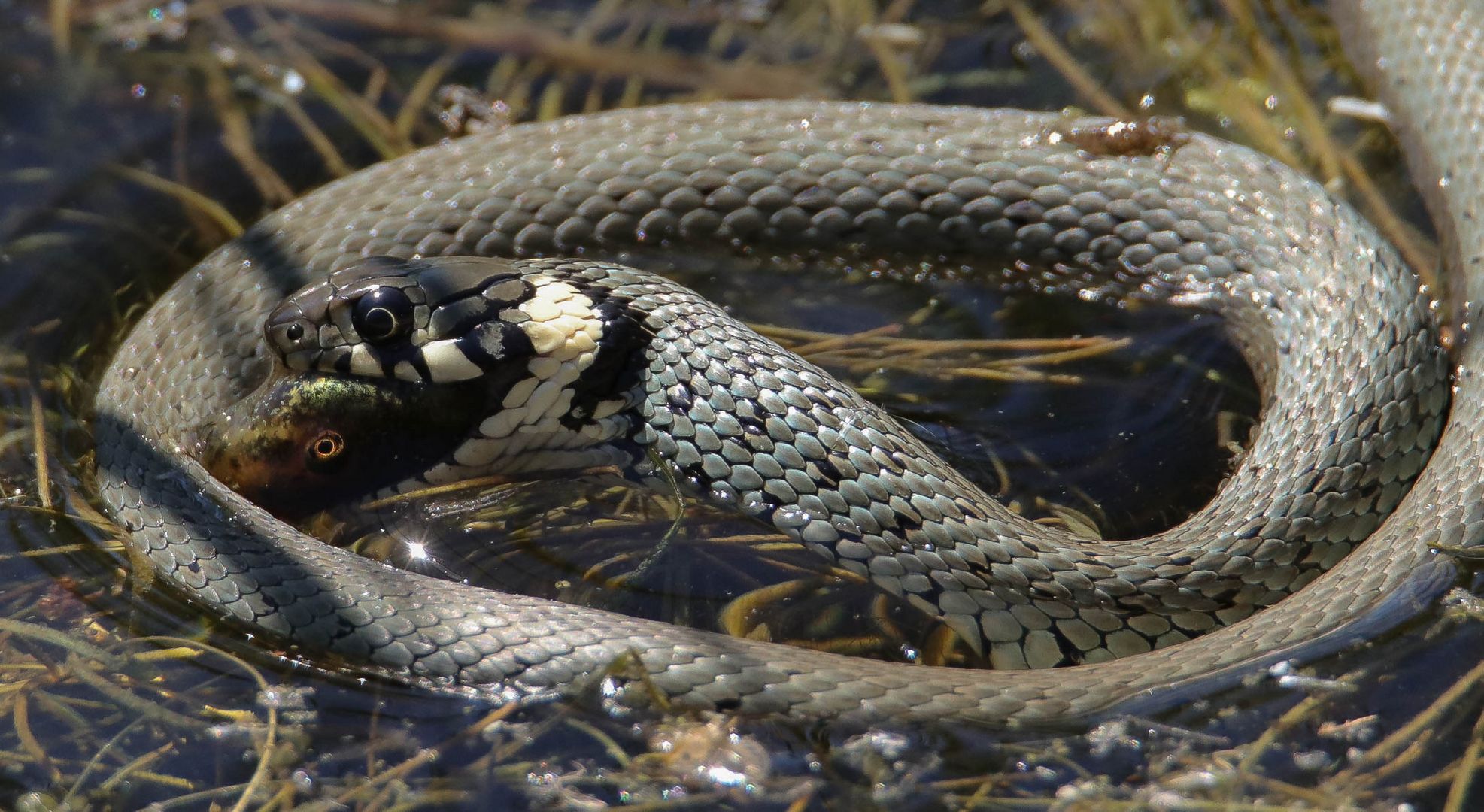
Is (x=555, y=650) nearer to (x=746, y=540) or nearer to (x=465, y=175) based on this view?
(x=746, y=540)

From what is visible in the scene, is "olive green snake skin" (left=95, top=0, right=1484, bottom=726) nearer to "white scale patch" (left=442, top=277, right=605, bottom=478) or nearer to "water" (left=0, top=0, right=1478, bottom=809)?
"water" (left=0, top=0, right=1478, bottom=809)

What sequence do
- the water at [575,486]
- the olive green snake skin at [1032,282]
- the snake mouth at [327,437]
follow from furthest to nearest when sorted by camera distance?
the snake mouth at [327,437] < the olive green snake skin at [1032,282] < the water at [575,486]

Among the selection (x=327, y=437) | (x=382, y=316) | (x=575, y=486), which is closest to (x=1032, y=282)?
(x=575, y=486)

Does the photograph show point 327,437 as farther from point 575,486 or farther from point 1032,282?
point 1032,282

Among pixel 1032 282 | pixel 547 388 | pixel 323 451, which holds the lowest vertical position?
pixel 323 451

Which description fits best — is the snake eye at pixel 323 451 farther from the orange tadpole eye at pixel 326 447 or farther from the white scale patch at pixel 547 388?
the white scale patch at pixel 547 388

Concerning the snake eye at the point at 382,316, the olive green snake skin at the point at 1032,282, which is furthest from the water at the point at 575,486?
the snake eye at the point at 382,316
